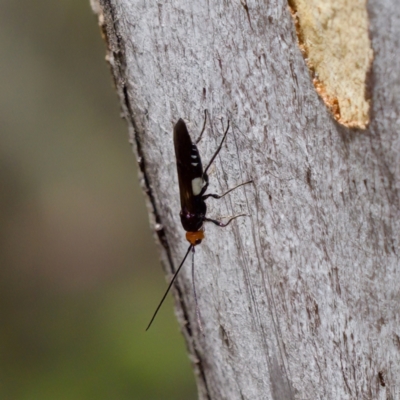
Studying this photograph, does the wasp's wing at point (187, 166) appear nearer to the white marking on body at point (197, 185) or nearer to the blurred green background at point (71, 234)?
the white marking on body at point (197, 185)

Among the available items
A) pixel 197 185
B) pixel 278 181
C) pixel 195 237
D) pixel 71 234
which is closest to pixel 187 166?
pixel 197 185

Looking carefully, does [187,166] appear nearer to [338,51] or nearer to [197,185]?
[197,185]

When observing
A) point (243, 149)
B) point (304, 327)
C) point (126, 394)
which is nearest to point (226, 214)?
point (243, 149)

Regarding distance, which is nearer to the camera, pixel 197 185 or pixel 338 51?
pixel 338 51

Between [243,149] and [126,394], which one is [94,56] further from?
[243,149]

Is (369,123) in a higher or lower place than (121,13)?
lower

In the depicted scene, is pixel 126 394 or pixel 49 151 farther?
pixel 49 151

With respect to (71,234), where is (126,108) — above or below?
above
